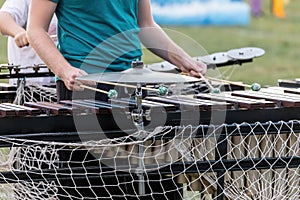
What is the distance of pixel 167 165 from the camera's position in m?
5.02

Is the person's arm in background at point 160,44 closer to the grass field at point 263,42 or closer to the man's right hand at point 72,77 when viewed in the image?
the man's right hand at point 72,77

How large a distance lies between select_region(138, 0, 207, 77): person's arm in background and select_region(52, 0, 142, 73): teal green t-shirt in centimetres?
34

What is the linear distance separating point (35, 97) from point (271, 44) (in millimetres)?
13294

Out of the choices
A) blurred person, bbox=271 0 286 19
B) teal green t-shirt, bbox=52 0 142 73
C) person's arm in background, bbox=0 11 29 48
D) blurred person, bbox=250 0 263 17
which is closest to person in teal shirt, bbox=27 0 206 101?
teal green t-shirt, bbox=52 0 142 73

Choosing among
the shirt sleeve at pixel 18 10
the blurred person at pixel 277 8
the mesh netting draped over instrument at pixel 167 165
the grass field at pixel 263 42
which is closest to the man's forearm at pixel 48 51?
the mesh netting draped over instrument at pixel 167 165

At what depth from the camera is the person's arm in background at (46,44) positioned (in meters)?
5.06

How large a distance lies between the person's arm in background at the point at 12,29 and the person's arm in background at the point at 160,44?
0.68m

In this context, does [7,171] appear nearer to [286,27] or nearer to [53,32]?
[53,32]

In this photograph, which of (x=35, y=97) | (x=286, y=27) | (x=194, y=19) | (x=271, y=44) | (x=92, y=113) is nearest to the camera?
(x=92, y=113)

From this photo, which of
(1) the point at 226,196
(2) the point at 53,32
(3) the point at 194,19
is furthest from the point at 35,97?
(3) the point at 194,19

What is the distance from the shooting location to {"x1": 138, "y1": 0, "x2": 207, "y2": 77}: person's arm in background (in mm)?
5637

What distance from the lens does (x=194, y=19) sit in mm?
20891

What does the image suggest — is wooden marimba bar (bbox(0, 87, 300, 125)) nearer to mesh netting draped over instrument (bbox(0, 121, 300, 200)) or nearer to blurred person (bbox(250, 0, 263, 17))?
mesh netting draped over instrument (bbox(0, 121, 300, 200))

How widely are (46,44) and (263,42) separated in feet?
47.6
